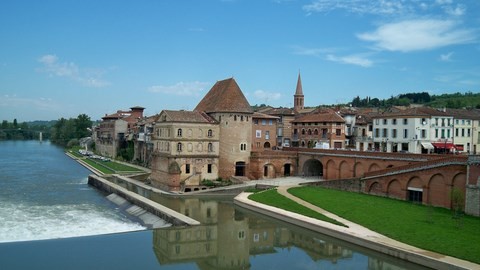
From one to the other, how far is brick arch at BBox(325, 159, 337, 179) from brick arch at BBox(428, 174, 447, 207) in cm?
1607

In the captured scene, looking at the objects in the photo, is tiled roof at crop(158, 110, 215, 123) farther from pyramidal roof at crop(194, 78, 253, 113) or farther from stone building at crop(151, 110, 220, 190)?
pyramidal roof at crop(194, 78, 253, 113)

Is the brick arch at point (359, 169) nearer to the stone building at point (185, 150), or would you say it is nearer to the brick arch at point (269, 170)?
the brick arch at point (269, 170)

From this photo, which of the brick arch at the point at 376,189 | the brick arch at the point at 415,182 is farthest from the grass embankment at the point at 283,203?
the brick arch at the point at 415,182

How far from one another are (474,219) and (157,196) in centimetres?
3105

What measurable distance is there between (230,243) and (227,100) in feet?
90.3

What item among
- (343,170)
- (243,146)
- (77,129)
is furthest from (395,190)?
(77,129)

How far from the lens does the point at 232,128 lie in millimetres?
56750

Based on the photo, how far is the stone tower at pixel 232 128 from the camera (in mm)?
56438

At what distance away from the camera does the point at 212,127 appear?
183ft

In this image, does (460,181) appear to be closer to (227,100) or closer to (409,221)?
(409,221)

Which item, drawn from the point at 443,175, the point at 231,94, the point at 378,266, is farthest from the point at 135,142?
the point at 378,266

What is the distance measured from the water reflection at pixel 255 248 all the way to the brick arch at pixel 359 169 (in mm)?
16762

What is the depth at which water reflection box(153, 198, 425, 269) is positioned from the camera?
2766 centimetres

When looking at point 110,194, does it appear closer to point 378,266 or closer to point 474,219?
point 378,266
